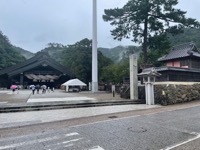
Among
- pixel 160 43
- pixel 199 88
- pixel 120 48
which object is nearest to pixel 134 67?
pixel 199 88

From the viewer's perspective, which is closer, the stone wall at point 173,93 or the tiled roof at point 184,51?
the stone wall at point 173,93

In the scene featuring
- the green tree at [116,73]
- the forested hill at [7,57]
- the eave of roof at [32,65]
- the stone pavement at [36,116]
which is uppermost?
the forested hill at [7,57]

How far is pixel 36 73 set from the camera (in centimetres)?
4138

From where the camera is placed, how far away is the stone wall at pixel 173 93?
50.0 feet

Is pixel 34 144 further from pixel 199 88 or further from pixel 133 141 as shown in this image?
pixel 199 88

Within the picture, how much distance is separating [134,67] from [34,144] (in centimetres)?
1324

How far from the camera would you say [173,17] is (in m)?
24.5

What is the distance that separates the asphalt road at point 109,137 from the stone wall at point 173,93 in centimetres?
795

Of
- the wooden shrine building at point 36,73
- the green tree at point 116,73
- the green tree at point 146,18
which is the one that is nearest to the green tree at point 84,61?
the wooden shrine building at point 36,73

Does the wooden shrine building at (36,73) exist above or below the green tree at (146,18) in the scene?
below

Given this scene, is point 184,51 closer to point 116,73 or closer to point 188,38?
point 116,73

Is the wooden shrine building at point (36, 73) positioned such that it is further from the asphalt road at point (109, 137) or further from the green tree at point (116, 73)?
the asphalt road at point (109, 137)

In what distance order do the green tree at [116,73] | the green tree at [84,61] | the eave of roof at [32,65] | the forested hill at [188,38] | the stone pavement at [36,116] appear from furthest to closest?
the forested hill at [188,38]
the green tree at [84,61]
the eave of roof at [32,65]
the green tree at [116,73]
the stone pavement at [36,116]

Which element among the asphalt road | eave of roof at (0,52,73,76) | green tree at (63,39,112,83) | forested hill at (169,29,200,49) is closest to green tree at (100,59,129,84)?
green tree at (63,39,112,83)
